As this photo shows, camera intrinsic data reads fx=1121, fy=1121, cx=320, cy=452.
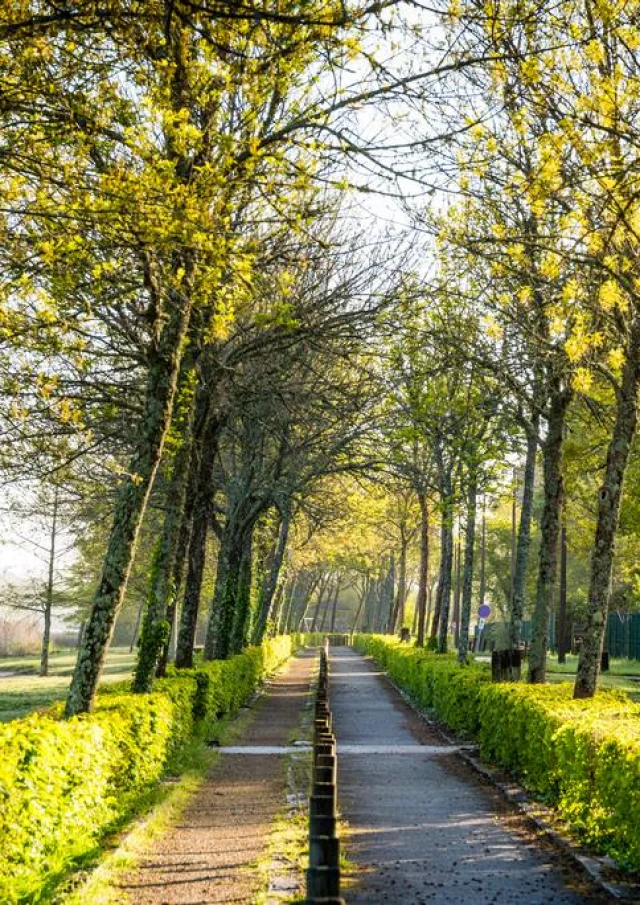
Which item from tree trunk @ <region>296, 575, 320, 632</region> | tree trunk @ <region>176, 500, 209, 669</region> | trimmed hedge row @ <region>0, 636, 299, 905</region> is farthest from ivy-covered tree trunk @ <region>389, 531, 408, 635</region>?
trimmed hedge row @ <region>0, 636, 299, 905</region>

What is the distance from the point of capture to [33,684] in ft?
146

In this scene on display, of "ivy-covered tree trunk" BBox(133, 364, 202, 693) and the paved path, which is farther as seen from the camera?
"ivy-covered tree trunk" BBox(133, 364, 202, 693)

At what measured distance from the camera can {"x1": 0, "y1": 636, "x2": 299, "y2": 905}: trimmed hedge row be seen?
7.48 meters

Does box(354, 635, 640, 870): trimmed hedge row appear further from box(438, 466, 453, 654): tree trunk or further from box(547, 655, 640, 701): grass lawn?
box(547, 655, 640, 701): grass lawn

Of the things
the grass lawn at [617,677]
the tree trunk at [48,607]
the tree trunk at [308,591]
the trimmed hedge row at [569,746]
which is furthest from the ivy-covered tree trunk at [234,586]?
the tree trunk at [308,591]

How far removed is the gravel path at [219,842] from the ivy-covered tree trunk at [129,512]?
1.91 m

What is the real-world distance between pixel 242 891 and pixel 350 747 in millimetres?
10721

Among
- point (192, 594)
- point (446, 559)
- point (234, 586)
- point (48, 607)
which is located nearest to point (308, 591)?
point (48, 607)

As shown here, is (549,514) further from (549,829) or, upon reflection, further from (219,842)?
(219,842)

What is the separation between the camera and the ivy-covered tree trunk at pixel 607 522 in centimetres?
1525

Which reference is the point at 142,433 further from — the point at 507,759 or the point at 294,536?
the point at 294,536

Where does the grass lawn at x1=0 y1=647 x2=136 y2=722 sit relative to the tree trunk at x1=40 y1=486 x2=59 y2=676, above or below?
below

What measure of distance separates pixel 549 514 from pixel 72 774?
1097 centimetres

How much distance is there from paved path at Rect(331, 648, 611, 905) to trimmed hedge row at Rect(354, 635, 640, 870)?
1.65 feet
